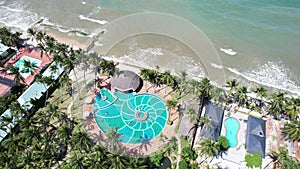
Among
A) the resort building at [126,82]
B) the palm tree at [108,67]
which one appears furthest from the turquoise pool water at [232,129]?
the palm tree at [108,67]

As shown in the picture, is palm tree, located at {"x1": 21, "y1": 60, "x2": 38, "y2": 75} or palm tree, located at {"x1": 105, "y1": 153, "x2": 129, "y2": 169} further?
palm tree, located at {"x1": 21, "y1": 60, "x2": 38, "y2": 75}

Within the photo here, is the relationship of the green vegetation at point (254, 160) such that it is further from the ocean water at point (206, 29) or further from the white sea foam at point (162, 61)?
the white sea foam at point (162, 61)

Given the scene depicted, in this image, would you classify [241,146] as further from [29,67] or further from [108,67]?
[29,67]

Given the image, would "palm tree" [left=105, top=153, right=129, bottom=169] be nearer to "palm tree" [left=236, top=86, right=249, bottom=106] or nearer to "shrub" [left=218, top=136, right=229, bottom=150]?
"shrub" [left=218, top=136, right=229, bottom=150]

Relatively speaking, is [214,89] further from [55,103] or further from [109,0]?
[109,0]

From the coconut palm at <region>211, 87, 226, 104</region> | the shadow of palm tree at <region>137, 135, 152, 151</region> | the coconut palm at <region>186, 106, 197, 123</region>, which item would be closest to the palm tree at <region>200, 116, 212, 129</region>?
the coconut palm at <region>186, 106, 197, 123</region>

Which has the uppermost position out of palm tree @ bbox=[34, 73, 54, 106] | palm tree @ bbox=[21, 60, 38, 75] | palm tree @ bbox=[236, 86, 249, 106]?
palm tree @ bbox=[21, 60, 38, 75]
